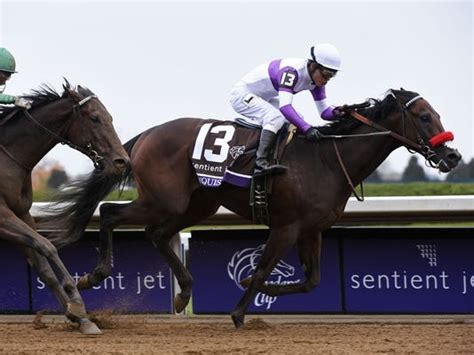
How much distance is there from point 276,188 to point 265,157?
0.25 meters

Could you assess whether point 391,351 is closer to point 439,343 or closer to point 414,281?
point 439,343

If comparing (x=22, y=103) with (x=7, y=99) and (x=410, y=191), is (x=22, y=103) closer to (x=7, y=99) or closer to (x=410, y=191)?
(x=7, y=99)

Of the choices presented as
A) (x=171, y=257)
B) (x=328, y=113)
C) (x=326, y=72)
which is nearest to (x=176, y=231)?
(x=171, y=257)

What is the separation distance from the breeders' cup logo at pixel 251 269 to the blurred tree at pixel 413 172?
45.6ft

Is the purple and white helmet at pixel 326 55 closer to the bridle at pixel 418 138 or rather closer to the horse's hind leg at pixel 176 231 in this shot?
the bridle at pixel 418 138

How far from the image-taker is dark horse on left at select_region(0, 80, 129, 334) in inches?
300

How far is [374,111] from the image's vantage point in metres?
8.40

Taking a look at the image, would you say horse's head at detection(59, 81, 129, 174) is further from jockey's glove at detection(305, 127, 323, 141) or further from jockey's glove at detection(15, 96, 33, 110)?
jockey's glove at detection(305, 127, 323, 141)

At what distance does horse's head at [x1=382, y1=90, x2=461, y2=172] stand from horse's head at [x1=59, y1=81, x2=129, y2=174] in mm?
2184

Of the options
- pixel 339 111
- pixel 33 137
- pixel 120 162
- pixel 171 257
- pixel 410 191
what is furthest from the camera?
pixel 410 191

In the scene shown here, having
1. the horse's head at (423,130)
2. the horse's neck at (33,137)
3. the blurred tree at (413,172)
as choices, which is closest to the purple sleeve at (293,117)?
the horse's head at (423,130)

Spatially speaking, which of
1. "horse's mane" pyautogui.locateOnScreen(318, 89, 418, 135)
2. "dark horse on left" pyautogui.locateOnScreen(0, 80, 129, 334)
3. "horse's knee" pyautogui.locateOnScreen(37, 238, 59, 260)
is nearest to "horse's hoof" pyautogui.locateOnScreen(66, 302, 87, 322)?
"dark horse on left" pyautogui.locateOnScreen(0, 80, 129, 334)

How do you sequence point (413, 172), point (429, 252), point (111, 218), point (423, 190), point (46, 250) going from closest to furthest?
point (46, 250) < point (111, 218) < point (429, 252) < point (423, 190) < point (413, 172)

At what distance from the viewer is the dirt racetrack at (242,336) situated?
7.05 m
